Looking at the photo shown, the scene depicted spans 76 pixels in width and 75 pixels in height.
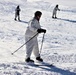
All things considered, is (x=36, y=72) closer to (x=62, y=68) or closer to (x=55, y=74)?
(x=55, y=74)

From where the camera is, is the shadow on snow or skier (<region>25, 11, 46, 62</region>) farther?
skier (<region>25, 11, 46, 62</region>)

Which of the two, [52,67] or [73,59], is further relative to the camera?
[73,59]

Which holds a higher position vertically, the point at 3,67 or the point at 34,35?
the point at 34,35

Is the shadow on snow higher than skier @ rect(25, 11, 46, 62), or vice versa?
skier @ rect(25, 11, 46, 62)

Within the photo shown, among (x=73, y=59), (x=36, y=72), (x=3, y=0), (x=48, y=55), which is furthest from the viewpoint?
(x=3, y=0)

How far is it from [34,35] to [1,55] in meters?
1.51

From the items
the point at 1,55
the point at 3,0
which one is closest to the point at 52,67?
the point at 1,55

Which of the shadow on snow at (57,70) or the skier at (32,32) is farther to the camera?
the skier at (32,32)

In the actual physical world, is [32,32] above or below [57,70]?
above

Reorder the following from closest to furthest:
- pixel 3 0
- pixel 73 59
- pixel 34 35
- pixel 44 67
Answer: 1. pixel 44 67
2. pixel 34 35
3. pixel 73 59
4. pixel 3 0

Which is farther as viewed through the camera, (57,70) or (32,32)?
(32,32)

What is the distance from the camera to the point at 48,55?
9109 millimetres

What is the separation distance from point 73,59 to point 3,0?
36466 millimetres

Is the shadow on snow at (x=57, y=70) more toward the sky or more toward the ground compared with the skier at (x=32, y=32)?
more toward the ground
